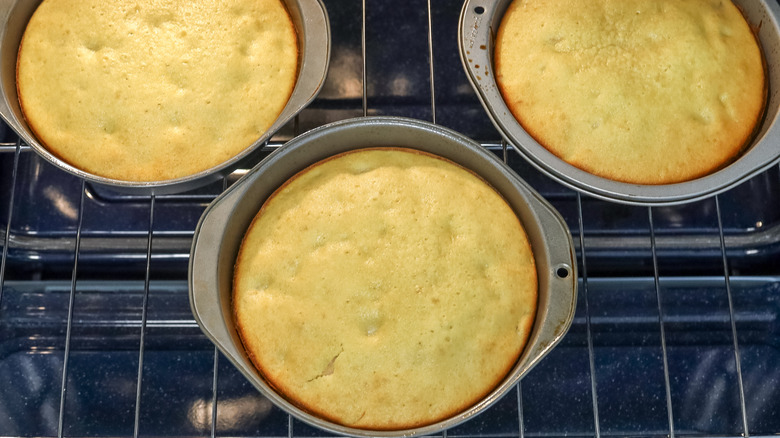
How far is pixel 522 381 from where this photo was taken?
4.80 feet

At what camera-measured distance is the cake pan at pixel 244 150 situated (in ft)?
3.85

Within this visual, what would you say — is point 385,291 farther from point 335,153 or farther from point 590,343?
point 590,343

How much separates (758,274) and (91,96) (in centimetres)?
144

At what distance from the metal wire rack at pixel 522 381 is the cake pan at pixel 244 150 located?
6.8 inches

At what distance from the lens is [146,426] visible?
4.68ft

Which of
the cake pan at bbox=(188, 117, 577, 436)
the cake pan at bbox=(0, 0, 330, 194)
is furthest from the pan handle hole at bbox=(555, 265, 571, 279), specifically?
the cake pan at bbox=(0, 0, 330, 194)

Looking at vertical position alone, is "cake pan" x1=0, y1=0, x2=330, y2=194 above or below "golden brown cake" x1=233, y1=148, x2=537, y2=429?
above

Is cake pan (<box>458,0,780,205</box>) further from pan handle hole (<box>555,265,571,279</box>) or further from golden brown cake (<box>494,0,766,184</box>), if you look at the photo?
pan handle hole (<box>555,265,571,279</box>)

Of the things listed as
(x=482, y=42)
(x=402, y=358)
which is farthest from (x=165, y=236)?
(x=482, y=42)

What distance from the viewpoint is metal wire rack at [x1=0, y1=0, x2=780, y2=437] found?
56.6 inches

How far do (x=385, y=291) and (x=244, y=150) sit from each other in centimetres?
35

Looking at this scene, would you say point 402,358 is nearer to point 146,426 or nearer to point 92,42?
point 146,426

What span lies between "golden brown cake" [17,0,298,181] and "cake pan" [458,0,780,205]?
35 cm

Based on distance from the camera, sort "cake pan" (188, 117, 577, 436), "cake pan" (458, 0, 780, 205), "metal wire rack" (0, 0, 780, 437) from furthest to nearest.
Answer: "metal wire rack" (0, 0, 780, 437) < "cake pan" (458, 0, 780, 205) < "cake pan" (188, 117, 577, 436)
